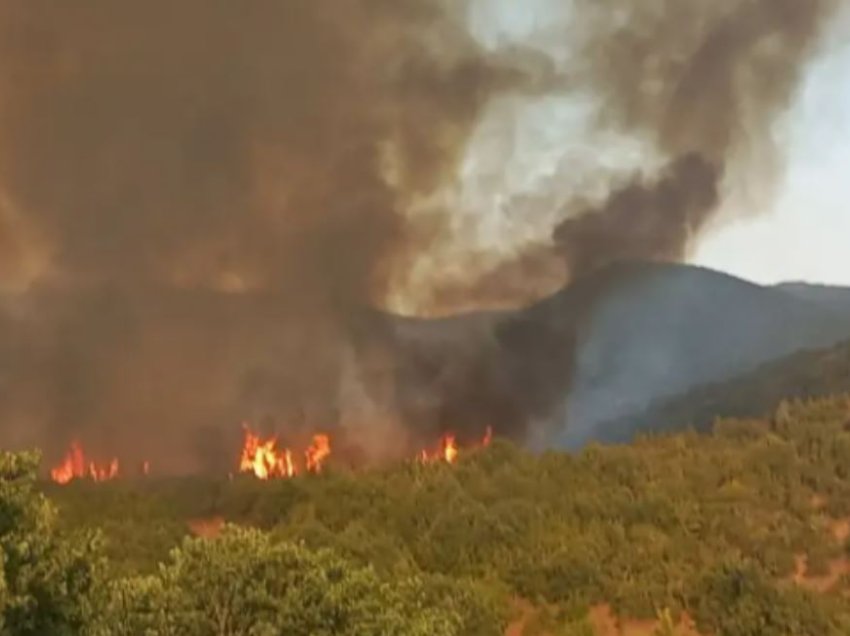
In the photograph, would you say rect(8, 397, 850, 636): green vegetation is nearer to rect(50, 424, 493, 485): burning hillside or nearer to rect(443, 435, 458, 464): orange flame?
rect(443, 435, 458, 464): orange flame

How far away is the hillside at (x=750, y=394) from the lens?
69.5 meters

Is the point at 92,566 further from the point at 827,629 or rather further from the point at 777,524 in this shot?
the point at 777,524

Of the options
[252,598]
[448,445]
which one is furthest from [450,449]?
[252,598]

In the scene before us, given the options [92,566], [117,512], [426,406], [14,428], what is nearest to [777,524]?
[117,512]

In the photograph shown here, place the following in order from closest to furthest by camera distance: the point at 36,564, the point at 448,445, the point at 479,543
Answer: the point at 36,564, the point at 479,543, the point at 448,445

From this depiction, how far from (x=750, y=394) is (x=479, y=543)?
3878 centimetres

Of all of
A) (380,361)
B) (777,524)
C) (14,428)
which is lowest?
(777,524)

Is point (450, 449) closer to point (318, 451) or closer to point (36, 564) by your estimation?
point (318, 451)

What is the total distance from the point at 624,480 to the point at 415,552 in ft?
36.7

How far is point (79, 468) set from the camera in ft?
211

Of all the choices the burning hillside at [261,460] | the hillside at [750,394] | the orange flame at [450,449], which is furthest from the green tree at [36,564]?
the hillside at [750,394]

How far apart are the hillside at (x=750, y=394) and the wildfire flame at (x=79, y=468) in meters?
31.9

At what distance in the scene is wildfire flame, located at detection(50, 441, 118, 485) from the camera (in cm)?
6208

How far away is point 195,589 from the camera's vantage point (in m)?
18.7
